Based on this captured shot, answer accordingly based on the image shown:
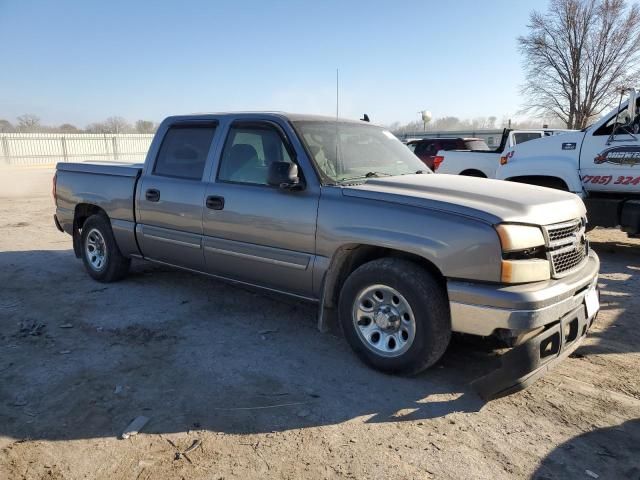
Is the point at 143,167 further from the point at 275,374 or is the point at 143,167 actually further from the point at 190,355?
the point at 275,374

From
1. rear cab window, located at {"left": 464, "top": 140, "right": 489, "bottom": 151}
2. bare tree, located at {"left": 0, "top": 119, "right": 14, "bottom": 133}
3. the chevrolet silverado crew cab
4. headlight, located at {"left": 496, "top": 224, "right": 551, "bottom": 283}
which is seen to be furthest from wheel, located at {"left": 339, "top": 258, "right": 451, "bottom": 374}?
bare tree, located at {"left": 0, "top": 119, "right": 14, "bottom": 133}

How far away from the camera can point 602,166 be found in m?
7.33

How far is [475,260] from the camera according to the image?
315cm

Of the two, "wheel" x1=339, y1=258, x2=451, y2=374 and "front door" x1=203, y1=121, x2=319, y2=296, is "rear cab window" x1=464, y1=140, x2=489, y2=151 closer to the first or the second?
"front door" x1=203, y1=121, x2=319, y2=296

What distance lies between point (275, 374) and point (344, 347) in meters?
0.73

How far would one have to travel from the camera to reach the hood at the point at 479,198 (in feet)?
10.6

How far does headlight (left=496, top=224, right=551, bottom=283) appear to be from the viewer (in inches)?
121

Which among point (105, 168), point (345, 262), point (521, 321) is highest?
point (105, 168)

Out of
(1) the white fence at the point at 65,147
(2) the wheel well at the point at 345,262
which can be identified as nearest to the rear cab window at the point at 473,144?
(2) the wheel well at the point at 345,262

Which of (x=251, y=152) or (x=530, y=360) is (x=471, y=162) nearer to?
(x=251, y=152)

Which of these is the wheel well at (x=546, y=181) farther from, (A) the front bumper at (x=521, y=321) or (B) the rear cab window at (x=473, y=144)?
(B) the rear cab window at (x=473, y=144)

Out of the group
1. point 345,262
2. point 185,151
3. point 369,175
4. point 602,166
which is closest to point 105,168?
point 185,151


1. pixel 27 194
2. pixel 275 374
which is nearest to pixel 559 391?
pixel 275 374

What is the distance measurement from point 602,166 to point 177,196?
6.01 m
